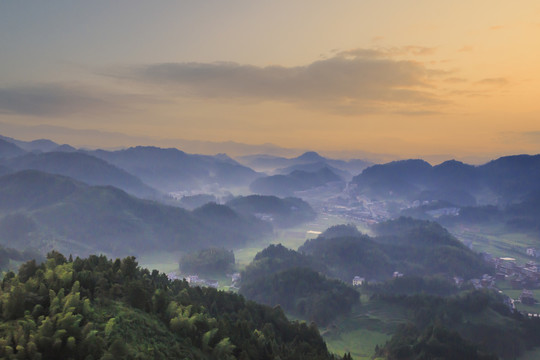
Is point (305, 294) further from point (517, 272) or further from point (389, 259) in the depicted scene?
point (517, 272)

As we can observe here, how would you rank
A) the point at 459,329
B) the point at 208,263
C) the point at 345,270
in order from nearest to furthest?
1. the point at 459,329
2. the point at 208,263
3. the point at 345,270

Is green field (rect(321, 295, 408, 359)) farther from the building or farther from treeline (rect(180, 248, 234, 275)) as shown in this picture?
treeline (rect(180, 248, 234, 275))

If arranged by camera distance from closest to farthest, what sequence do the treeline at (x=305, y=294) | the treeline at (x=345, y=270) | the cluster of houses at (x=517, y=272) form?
the treeline at (x=305, y=294) < the treeline at (x=345, y=270) < the cluster of houses at (x=517, y=272)

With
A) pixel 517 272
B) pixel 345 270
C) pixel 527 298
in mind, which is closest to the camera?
pixel 527 298

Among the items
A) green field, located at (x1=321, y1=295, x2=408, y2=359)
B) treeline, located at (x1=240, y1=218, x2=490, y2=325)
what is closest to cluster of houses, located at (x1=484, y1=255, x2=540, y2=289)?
treeline, located at (x1=240, y1=218, x2=490, y2=325)

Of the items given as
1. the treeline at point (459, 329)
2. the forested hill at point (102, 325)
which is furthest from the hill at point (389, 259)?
the forested hill at point (102, 325)

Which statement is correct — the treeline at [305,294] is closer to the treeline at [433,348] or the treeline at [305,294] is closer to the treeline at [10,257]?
the treeline at [433,348]

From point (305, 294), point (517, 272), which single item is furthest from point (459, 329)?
point (517, 272)

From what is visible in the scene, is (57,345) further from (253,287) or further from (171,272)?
(171,272)

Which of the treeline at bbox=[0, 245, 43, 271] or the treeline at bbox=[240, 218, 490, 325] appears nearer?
the treeline at bbox=[240, 218, 490, 325]
